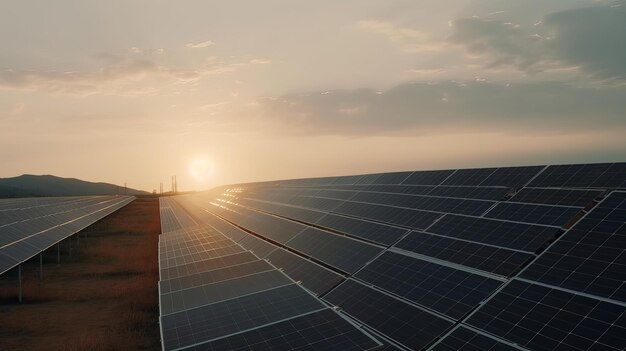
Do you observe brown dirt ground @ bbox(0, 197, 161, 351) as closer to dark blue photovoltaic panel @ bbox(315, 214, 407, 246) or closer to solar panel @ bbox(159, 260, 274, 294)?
solar panel @ bbox(159, 260, 274, 294)

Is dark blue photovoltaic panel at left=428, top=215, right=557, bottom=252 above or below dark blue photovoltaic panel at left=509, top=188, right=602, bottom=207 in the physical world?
below

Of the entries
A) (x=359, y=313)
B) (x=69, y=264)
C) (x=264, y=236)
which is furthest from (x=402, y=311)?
(x=69, y=264)

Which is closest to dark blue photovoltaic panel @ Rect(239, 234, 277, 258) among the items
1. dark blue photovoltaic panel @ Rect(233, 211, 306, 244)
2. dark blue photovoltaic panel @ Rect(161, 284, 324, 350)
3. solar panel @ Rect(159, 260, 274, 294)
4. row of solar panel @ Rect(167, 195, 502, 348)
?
row of solar panel @ Rect(167, 195, 502, 348)

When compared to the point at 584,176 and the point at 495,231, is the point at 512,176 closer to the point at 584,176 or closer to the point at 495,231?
the point at 584,176

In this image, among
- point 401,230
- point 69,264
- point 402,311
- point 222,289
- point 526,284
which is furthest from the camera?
point 69,264

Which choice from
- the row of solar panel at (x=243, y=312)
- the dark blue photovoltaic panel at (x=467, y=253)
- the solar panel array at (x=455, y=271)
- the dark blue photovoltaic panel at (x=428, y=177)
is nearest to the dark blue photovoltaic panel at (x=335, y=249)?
the solar panel array at (x=455, y=271)

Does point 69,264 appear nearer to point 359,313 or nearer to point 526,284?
point 359,313
